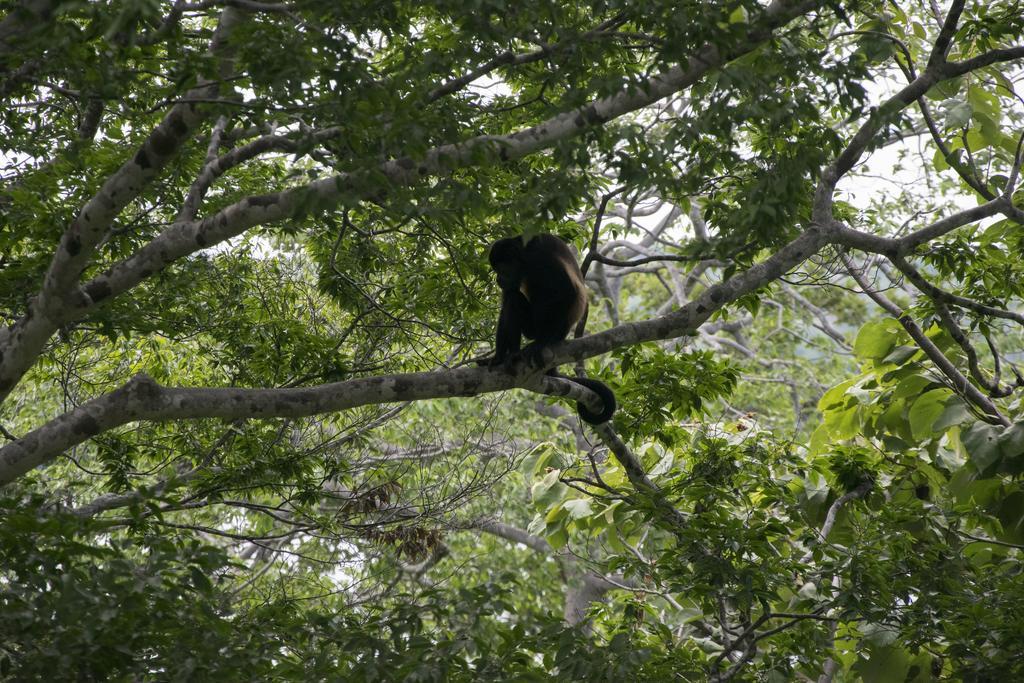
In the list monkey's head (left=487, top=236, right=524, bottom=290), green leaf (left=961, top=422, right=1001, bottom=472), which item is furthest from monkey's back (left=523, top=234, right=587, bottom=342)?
green leaf (left=961, top=422, right=1001, bottom=472)

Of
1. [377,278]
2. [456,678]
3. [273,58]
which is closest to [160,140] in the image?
[273,58]

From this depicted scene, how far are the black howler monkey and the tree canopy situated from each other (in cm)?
19

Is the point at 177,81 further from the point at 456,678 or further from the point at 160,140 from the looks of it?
the point at 456,678

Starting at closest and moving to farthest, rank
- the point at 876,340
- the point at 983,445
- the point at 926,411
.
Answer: the point at 983,445 < the point at 926,411 < the point at 876,340

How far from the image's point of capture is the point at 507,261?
5336mm

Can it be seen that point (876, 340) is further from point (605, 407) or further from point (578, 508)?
point (578, 508)

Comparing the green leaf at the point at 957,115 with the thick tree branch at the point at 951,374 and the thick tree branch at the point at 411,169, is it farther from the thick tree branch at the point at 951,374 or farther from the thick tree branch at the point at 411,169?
the thick tree branch at the point at 411,169

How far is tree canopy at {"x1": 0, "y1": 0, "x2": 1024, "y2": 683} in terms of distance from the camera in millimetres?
3180

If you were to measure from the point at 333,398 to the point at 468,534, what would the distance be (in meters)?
10.2

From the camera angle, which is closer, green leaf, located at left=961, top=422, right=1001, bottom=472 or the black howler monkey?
green leaf, located at left=961, top=422, right=1001, bottom=472

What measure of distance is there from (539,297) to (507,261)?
407 millimetres

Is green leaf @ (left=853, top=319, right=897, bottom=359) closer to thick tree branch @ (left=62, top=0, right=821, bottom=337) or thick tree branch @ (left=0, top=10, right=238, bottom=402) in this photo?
thick tree branch @ (left=62, top=0, right=821, bottom=337)

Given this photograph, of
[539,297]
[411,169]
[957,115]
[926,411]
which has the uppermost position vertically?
[539,297]

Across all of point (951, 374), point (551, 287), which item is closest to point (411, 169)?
point (551, 287)
